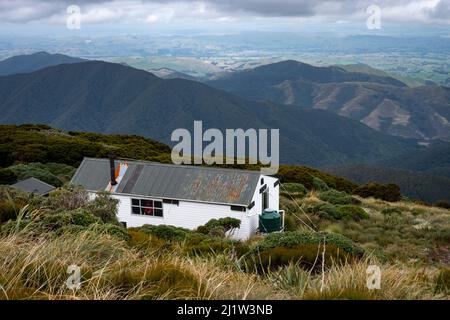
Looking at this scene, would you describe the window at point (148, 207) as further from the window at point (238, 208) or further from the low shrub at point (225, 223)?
the window at point (238, 208)

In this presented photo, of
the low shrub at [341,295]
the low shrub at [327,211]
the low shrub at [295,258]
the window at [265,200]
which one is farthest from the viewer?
the low shrub at [327,211]

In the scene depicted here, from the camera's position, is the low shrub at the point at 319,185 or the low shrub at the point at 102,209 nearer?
the low shrub at the point at 102,209

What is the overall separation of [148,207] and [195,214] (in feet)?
8.10

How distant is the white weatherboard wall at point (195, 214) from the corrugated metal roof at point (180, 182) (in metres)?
0.33

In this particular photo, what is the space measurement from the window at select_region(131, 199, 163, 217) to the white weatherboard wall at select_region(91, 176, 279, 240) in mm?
194

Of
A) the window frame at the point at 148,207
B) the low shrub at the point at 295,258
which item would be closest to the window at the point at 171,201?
the window frame at the point at 148,207

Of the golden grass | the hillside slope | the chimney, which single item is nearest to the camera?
the golden grass

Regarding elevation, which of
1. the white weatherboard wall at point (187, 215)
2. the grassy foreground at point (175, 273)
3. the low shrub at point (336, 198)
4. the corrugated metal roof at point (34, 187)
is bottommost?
the low shrub at point (336, 198)

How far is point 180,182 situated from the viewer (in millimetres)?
23984

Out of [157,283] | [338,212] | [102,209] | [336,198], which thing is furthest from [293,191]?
[157,283]

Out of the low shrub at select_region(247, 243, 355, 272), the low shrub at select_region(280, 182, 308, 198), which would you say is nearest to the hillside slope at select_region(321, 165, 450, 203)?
the low shrub at select_region(280, 182, 308, 198)

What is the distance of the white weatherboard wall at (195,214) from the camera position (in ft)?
72.8

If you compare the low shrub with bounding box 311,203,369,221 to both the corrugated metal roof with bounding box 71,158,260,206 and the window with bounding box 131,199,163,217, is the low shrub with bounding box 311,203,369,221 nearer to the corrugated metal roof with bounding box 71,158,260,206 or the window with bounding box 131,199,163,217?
the corrugated metal roof with bounding box 71,158,260,206

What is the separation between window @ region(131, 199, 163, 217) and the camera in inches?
934
